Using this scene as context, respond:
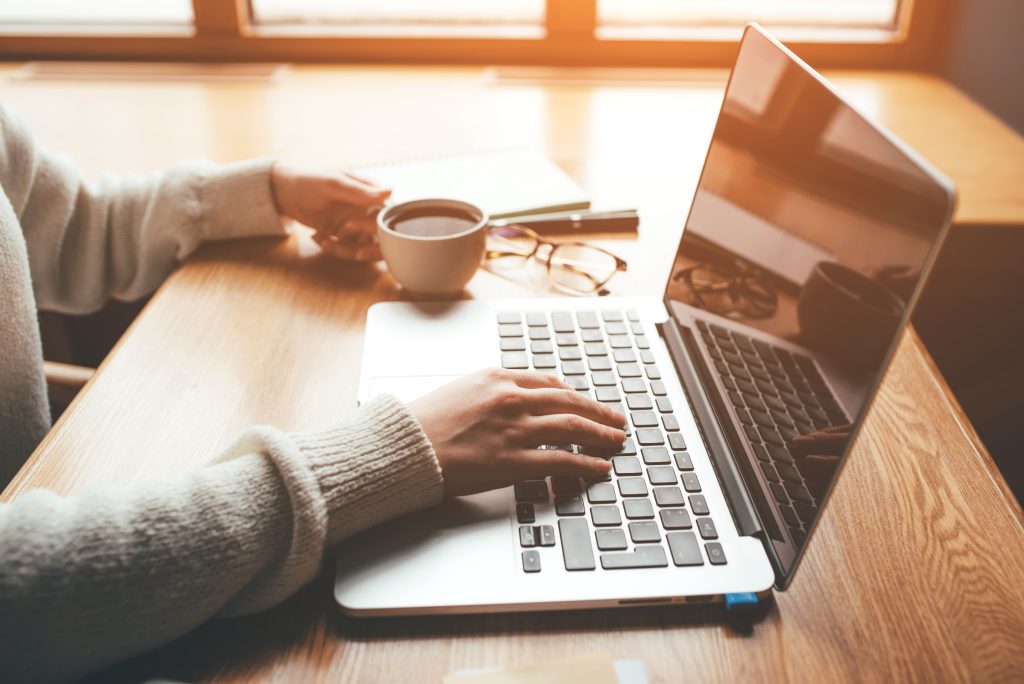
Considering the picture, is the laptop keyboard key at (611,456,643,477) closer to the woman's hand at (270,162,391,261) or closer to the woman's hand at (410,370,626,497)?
the woman's hand at (410,370,626,497)

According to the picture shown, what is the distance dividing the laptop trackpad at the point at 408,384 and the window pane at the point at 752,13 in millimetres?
1239

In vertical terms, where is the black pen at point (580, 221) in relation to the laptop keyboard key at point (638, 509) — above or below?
below

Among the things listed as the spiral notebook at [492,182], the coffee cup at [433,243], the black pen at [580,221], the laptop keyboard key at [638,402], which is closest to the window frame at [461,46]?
the spiral notebook at [492,182]

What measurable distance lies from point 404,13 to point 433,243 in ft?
3.70

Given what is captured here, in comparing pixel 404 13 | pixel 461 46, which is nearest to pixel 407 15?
pixel 404 13

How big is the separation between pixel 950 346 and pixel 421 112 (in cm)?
105

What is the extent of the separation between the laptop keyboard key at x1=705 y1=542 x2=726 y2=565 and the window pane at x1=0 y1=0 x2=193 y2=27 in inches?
65.3

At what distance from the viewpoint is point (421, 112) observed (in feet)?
4.73

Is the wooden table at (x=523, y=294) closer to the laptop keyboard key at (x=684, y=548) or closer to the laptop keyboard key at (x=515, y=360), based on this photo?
the laptop keyboard key at (x=684, y=548)

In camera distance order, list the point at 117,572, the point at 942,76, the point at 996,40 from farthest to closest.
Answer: the point at 942,76 < the point at 996,40 < the point at 117,572

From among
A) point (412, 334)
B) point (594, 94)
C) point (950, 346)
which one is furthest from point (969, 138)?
point (412, 334)

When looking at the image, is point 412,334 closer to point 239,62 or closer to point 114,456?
point 114,456

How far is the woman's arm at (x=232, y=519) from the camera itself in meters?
0.46

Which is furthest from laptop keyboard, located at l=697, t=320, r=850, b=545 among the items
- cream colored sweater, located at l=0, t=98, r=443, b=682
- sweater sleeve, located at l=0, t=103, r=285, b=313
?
sweater sleeve, located at l=0, t=103, r=285, b=313
